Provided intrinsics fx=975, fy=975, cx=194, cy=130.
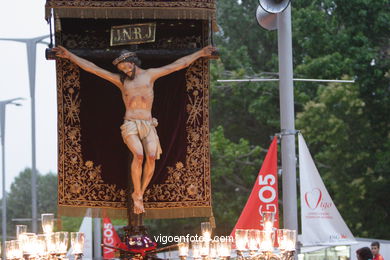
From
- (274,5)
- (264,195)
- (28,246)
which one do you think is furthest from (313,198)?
(28,246)

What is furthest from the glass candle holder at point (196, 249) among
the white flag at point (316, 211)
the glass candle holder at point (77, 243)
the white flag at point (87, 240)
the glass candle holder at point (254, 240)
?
the white flag at point (87, 240)

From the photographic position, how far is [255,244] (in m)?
9.74

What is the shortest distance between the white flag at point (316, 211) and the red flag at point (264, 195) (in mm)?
535

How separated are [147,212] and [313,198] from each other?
88.8 inches

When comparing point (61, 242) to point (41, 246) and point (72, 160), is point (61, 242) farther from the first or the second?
point (72, 160)

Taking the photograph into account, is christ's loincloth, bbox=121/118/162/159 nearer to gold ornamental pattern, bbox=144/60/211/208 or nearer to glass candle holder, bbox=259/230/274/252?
gold ornamental pattern, bbox=144/60/211/208

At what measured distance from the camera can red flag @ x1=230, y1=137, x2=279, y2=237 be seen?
479 inches

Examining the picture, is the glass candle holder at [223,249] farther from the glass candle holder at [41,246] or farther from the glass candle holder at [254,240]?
the glass candle holder at [41,246]

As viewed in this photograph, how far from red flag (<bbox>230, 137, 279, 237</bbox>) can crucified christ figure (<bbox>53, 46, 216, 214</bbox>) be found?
1.43 meters

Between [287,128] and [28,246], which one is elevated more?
[287,128]

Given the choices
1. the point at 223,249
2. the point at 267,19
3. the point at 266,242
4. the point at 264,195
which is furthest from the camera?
the point at 264,195

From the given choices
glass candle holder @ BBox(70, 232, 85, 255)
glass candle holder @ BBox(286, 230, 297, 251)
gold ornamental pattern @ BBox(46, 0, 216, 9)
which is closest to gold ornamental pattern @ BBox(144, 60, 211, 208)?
gold ornamental pattern @ BBox(46, 0, 216, 9)

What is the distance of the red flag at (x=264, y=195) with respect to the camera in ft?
39.9

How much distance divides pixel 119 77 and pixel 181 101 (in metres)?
0.97
